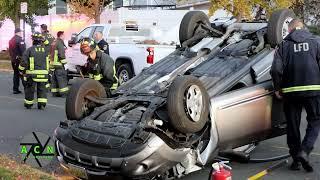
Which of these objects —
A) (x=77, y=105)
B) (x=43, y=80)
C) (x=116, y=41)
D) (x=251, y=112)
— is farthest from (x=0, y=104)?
(x=251, y=112)

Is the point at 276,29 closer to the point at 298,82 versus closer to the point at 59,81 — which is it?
the point at 298,82

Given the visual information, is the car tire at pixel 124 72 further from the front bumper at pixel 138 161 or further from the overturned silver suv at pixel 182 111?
the front bumper at pixel 138 161

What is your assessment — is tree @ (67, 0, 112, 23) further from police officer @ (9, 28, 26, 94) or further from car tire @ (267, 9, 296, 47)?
car tire @ (267, 9, 296, 47)

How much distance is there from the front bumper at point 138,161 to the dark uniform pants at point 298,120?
1.51 metres

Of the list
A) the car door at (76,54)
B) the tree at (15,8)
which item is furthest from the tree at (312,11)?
the tree at (15,8)

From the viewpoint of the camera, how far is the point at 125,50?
15234 millimetres

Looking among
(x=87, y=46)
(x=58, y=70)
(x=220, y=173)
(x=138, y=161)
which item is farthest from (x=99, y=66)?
(x=58, y=70)

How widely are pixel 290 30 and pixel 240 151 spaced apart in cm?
159

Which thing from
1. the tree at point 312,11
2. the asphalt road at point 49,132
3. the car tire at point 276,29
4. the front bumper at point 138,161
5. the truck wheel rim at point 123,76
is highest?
the tree at point 312,11

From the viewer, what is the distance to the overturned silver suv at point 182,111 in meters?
5.22

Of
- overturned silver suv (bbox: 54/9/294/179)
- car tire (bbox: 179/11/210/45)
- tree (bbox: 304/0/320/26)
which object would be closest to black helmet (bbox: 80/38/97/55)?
overturned silver suv (bbox: 54/9/294/179)

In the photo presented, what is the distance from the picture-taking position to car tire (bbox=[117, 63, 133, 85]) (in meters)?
15.1

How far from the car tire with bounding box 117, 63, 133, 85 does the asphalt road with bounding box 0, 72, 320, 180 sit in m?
2.37

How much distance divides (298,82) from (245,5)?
43.4 feet
